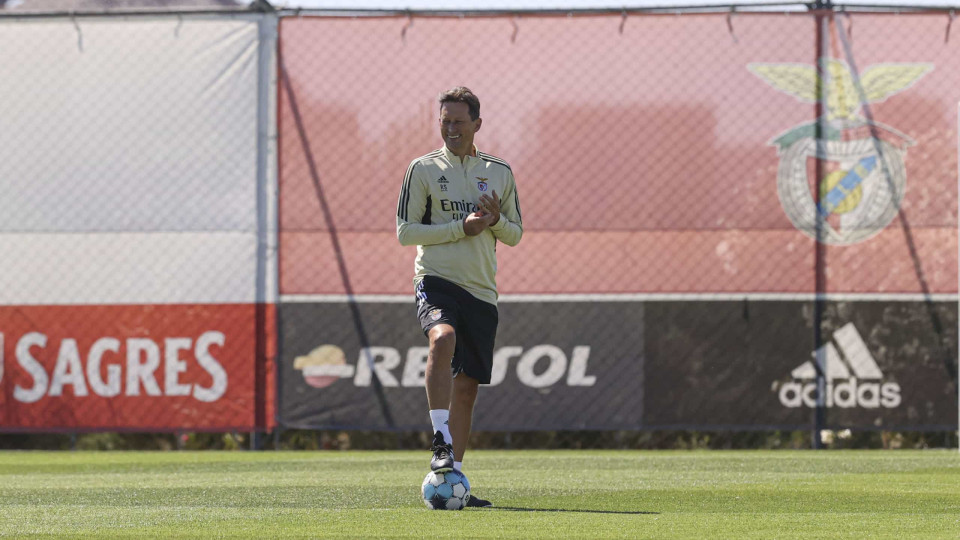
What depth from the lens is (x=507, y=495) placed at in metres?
6.08

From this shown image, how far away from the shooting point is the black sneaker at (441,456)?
212 inches

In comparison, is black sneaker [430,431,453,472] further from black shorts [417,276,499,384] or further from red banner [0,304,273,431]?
red banner [0,304,273,431]

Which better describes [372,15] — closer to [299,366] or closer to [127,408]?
[299,366]

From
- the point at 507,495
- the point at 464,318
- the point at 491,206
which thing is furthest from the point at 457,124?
the point at 507,495

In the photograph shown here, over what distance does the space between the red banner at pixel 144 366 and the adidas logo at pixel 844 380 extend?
3.39 meters

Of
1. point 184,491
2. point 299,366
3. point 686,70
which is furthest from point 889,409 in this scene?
point 184,491

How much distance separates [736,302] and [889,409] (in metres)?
1.18

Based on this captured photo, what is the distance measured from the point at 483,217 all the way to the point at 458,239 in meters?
0.18

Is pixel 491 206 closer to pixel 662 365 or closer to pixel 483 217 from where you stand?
pixel 483 217

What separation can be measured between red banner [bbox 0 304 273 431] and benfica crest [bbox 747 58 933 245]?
3.50 m

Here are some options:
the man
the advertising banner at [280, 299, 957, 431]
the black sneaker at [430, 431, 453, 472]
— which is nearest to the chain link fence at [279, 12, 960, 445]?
the advertising banner at [280, 299, 957, 431]

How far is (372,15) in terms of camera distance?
31.2 ft

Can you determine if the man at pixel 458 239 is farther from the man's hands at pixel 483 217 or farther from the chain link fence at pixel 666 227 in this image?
the chain link fence at pixel 666 227

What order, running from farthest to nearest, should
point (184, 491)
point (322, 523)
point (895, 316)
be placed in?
point (895, 316) < point (184, 491) < point (322, 523)
